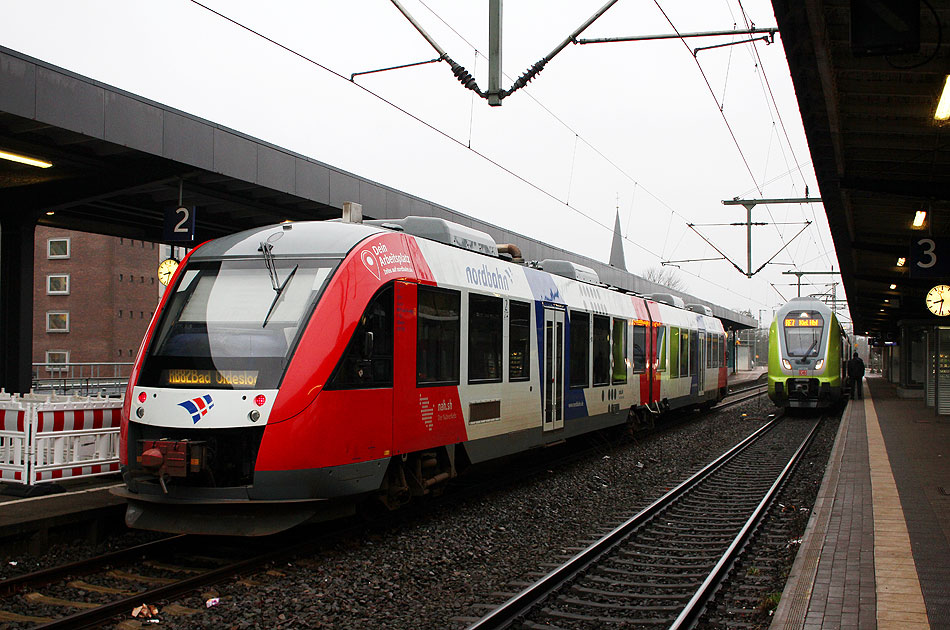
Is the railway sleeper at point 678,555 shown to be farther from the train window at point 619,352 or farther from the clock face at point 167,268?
the clock face at point 167,268

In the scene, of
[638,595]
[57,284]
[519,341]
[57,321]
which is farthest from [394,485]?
[57,284]

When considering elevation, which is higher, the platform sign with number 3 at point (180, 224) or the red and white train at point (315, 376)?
the platform sign with number 3 at point (180, 224)

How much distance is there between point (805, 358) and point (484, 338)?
1703cm

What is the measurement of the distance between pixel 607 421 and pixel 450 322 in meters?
6.41

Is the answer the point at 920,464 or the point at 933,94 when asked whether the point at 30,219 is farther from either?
the point at 920,464

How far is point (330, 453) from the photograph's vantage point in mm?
6980

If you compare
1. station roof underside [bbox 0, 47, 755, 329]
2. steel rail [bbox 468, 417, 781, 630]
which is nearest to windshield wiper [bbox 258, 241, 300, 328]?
steel rail [bbox 468, 417, 781, 630]

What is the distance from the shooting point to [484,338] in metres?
9.72

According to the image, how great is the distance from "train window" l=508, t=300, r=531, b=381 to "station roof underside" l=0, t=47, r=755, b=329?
4.80 m

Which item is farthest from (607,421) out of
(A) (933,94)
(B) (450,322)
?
(A) (933,94)

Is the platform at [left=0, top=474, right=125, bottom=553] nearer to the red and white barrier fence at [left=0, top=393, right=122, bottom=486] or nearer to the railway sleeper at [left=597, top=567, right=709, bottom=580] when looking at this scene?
the red and white barrier fence at [left=0, top=393, right=122, bottom=486]

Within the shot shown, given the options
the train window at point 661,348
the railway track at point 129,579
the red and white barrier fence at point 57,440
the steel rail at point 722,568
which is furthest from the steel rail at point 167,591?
the train window at point 661,348

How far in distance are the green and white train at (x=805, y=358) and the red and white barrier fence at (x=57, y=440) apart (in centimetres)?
1968

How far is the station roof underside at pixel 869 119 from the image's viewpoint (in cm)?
683
